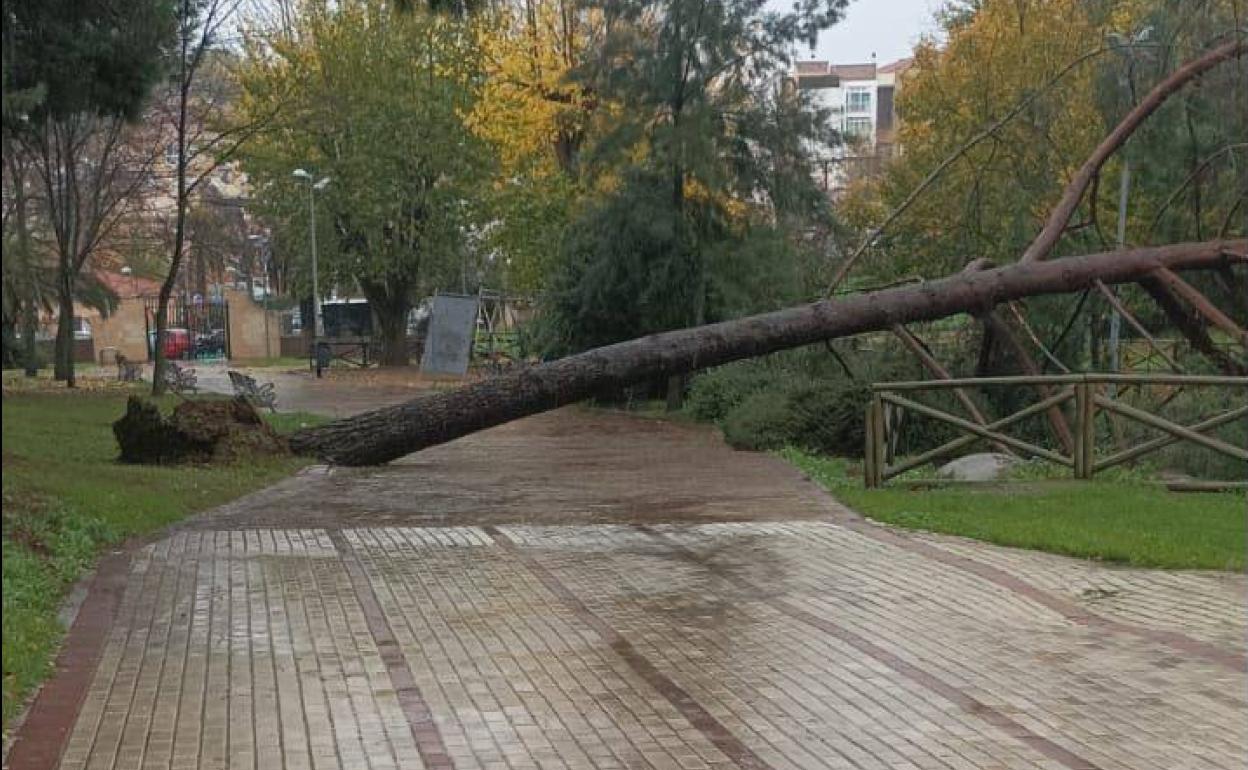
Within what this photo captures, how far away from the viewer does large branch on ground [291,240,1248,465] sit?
15.9 m

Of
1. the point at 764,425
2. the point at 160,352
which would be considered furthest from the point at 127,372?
the point at 764,425

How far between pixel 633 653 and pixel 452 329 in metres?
31.0

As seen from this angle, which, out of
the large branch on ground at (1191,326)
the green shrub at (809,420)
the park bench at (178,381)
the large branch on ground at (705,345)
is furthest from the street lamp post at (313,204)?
the large branch on ground at (1191,326)

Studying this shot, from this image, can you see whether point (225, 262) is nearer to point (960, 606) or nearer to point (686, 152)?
point (686, 152)

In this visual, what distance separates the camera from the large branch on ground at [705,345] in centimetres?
1594

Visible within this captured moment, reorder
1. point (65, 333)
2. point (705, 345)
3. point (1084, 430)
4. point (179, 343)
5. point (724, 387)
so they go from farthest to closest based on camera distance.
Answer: point (179, 343) < point (65, 333) < point (724, 387) < point (705, 345) < point (1084, 430)

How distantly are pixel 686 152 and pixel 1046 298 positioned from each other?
943 centimetres

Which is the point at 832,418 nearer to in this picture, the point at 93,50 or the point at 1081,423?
the point at 1081,423

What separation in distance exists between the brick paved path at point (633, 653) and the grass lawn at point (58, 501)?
24 cm

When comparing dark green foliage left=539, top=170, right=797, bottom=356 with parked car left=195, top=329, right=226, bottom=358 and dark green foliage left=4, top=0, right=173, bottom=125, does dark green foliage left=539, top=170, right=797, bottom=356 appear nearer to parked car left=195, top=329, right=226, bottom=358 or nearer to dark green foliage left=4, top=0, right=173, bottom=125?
dark green foliage left=4, top=0, right=173, bottom=125

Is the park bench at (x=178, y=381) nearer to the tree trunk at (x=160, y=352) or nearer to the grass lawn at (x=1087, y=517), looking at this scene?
the tree trunk at (x=160, y=352)

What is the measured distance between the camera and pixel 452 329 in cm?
3750

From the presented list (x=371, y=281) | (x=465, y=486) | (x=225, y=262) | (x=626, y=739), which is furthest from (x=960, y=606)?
(x=225, y=262)

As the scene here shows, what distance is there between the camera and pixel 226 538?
1052 centimetres
